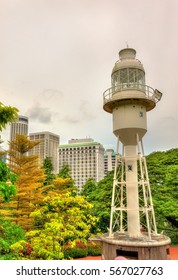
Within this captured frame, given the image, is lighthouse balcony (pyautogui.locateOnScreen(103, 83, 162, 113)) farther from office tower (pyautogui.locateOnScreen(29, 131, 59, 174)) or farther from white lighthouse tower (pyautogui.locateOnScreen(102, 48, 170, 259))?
office tower (pyautogui.locateOnScreen(29, 131, 59, 174))

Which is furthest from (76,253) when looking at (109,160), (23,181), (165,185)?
(109,160)

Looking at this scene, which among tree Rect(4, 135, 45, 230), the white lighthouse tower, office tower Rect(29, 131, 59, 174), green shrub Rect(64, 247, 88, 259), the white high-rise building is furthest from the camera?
office tower Rect(29, 131, 59, 174)

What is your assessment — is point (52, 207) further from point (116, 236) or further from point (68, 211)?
point (116, 236)

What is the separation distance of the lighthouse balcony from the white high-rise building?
104329mm

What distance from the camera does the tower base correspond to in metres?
13.6

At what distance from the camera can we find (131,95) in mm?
15898

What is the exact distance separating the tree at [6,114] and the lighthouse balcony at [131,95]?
10.1 meters

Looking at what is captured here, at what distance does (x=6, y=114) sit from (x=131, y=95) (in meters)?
10.6

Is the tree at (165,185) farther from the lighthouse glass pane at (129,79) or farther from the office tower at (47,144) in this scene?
the office tower at (47,144)

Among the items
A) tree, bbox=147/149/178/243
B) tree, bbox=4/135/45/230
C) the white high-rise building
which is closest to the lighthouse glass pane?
tree, bbox=147/149/178/243

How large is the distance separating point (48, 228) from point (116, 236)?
7212mm

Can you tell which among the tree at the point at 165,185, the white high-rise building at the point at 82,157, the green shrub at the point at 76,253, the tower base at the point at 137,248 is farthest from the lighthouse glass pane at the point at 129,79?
the white high-rise building at the point at 82,157

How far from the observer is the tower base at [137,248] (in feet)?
44.6
